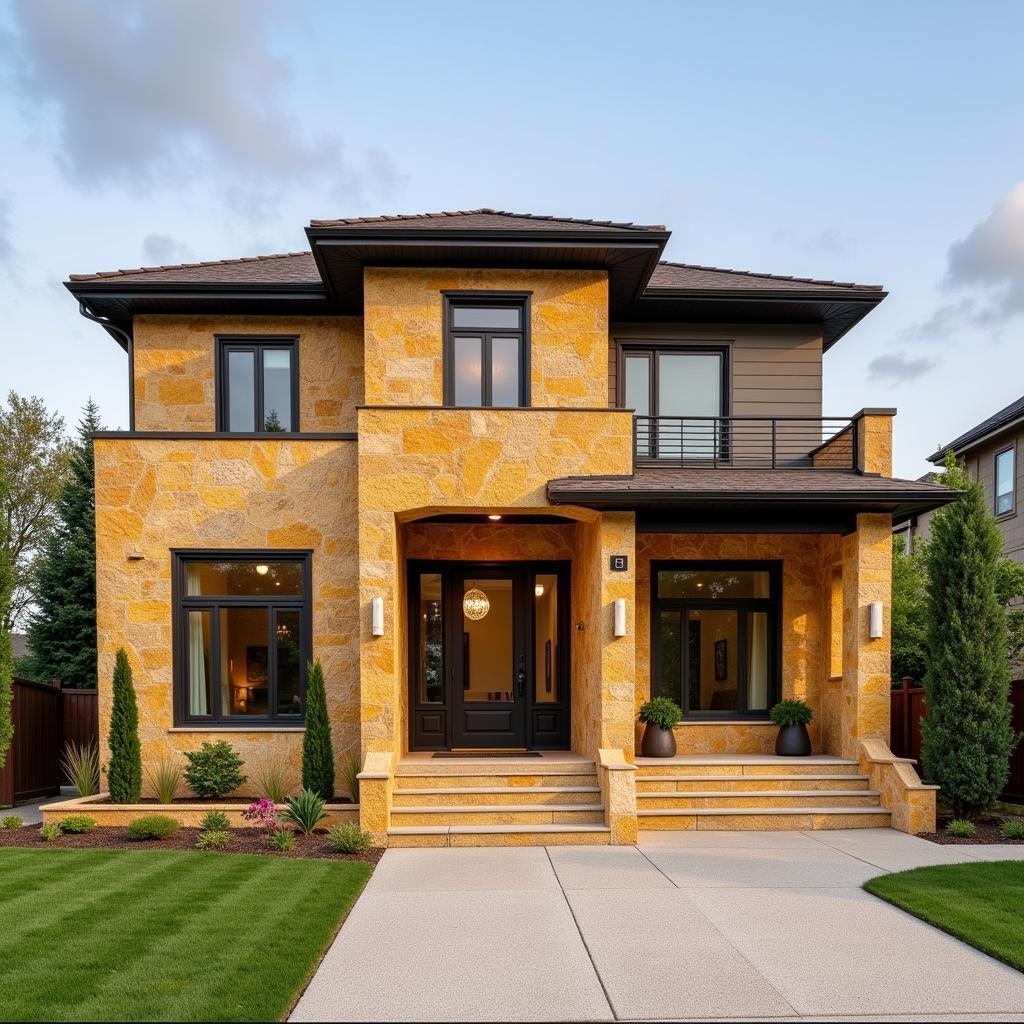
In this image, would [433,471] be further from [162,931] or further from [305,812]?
[162,931]

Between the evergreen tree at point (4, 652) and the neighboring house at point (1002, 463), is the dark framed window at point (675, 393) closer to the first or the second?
the neighboring house at point (1002, 463)

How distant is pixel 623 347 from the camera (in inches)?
479

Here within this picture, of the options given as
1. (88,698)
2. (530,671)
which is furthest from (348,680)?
(88,698)

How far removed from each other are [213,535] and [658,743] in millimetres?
6522

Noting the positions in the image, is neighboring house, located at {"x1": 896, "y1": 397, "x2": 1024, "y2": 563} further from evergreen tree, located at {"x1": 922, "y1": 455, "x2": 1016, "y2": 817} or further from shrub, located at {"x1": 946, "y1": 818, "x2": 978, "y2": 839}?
shrub, located at {"x1": 946, "y1": 818, "x2": 978, "y2": 839}

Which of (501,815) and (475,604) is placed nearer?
(501,815)

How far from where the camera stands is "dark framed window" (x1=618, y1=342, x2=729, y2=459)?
1202 cm

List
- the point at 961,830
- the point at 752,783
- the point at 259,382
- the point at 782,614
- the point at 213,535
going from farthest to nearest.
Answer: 1. the point at 782,614
2. the point at 259,382
3. the point at 213,535
4. the point at 752,783
5. the point at 961,830

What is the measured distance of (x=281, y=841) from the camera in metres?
8.30

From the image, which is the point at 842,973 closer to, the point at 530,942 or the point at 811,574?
the point at 530,942

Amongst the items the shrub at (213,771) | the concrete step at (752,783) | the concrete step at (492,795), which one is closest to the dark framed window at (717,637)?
the concrete step at (752,783)

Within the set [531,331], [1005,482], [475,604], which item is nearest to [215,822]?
[475,604]

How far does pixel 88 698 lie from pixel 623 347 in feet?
32.7

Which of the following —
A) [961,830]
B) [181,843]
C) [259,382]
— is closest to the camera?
[181,843]
